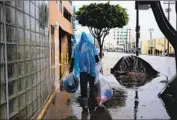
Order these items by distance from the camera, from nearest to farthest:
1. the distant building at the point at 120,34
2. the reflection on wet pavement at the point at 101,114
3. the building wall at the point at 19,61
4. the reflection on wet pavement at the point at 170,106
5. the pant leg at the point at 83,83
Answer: the building wall at the point at 19,61 → the reflection on wet pavement at the point at 101,114 → the reflection on wet pavement at the point at 170,106 → the pant leg at the point at 83,83 → the distant building at the point at 120,34

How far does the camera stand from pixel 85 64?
7961 mm

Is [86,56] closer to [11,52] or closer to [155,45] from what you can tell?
[11,52]

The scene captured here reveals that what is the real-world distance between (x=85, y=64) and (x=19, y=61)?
233 cm

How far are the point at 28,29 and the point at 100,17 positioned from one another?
35.3m

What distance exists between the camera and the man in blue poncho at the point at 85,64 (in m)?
7.96

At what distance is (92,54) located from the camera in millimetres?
8016

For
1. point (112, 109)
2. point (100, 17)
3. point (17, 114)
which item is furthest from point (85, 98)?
point (100, 17)

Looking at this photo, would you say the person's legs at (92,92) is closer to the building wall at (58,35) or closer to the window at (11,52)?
the window at (11,52)

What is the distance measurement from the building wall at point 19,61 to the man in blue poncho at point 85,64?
897 millimetres

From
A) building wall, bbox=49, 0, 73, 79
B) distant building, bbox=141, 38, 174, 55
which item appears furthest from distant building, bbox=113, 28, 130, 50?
building wall, bbox=49, 0, 73, 79

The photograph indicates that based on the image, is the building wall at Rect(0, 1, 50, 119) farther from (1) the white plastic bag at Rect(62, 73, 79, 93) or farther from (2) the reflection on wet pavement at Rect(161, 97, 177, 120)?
(2) the reflection on wet pavement at Rect(161, 97, 177, 120)

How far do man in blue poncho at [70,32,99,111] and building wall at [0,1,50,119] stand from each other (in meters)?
0.90

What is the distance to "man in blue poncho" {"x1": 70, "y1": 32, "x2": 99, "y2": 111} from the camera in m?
7.96

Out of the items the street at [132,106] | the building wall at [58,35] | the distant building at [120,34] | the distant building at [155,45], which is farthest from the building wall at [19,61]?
the distant building at [155,45]
